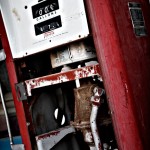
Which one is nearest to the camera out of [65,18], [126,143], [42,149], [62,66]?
[126,143]

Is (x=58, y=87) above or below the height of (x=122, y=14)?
below

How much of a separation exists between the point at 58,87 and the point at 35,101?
204 mm

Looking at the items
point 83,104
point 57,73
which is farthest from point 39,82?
point 83,104

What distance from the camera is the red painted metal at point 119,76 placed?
1437 mm

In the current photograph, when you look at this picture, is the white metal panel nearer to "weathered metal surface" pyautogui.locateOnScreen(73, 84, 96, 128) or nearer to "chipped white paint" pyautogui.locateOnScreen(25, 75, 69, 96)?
"chipped white paint" pyautogui.locateOnScreen(25, 75, 69, 96)

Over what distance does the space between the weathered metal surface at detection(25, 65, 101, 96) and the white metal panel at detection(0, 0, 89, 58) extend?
6.8 inches

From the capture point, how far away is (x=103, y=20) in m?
1.46

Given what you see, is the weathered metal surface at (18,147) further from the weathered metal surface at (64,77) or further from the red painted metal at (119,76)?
the red painted metal at (119,76)

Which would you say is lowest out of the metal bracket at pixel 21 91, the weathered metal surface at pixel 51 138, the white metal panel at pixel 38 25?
the weathered metal surface at pixel 51 138

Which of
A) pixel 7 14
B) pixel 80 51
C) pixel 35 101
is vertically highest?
pixel 7 14

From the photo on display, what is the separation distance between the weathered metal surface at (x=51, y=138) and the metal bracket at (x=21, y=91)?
268mm

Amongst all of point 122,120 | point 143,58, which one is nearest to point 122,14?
point 143,58

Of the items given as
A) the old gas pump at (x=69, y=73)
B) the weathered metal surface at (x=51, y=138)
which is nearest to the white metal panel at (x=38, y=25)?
the old gas pump at (x=69, y=73)

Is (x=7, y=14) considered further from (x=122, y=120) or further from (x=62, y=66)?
(x=122, y=120)
